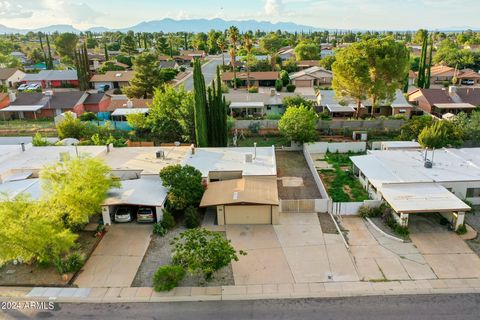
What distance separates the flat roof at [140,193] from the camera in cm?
2497

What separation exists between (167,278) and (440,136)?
27271 millimetres

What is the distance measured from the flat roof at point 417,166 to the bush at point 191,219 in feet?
41.1

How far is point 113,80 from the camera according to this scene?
76.7 metres

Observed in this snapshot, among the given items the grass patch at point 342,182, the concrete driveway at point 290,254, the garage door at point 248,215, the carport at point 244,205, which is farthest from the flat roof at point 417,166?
the garage door at point 248,215

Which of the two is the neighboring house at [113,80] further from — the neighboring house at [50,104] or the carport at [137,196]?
the carport at [137,196]

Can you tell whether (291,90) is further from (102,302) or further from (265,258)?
(102,302)

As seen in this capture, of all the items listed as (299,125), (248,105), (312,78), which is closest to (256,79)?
(312,78)

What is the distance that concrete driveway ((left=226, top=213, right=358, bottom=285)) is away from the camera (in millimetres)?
19922

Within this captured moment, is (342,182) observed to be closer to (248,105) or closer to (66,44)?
(248,105)

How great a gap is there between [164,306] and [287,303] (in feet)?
18.5

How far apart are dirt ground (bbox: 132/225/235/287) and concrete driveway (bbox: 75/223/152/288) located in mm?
330

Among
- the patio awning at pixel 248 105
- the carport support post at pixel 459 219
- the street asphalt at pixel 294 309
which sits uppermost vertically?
the patio awning at pixel 248 105

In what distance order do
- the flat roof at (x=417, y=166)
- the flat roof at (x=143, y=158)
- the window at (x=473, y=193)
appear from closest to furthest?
1. the window at (x=473, y=193)
2. the flat roof at (x=417, y=166)
3. the flat roof at (x=143, y=158)

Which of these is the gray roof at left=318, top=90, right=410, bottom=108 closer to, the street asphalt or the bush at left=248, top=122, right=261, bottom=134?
the bush at left=248, top=122, right=261, bottom=134
